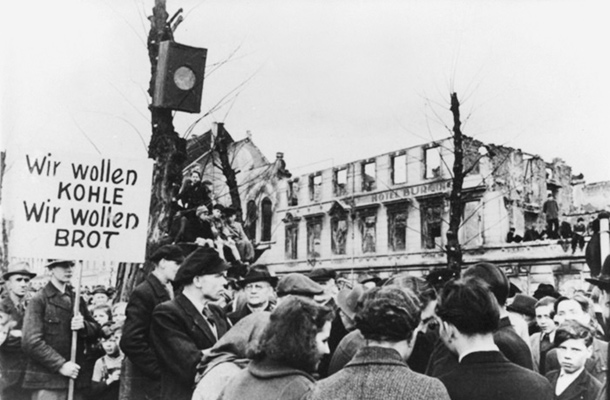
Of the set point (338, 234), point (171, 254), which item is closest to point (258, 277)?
point (171, 254)

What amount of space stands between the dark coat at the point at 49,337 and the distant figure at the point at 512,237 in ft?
75.2

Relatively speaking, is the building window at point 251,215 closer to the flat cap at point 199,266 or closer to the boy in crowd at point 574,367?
the flat cap at point 199,266

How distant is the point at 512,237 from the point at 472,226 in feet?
5.95

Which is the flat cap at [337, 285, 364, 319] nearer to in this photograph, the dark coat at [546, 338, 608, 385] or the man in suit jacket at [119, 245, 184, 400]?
the man in suit jacket at [119, 245, 184, 400]

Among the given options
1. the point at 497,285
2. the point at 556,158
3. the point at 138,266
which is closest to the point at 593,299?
the point at 497,285

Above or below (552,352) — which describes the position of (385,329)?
above

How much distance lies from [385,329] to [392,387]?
24 cm

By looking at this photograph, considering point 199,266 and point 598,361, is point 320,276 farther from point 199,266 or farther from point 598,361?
point 598,361

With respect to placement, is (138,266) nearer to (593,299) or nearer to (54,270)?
(54,270)

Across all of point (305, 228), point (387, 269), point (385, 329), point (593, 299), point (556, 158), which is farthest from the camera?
point (556, 158)

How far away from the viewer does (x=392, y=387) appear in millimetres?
2230

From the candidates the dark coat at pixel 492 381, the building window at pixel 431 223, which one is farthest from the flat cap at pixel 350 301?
the building window at pixel 431 223

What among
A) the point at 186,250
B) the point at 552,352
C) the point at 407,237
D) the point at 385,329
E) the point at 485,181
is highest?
the point at 485,181

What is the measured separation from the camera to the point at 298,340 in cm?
246
